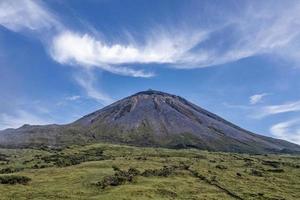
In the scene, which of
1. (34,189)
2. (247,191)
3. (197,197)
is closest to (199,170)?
(247,191)

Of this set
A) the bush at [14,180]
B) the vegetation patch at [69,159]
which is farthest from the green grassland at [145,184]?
the vegetation patch at [69,159]

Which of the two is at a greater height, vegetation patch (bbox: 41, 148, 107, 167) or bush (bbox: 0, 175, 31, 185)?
vegetation patch (bbox: 41, 148, 107, 167)

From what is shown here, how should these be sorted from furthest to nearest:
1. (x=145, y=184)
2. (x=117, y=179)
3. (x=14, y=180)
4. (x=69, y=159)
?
(x=69, y=159)
(x=14, y=180)
(x=117, y=179)
(x=145, y=184)

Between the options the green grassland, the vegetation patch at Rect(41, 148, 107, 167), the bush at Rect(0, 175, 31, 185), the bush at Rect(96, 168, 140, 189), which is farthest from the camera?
the vegetation patch at Rect(41, 148, 107, 167)

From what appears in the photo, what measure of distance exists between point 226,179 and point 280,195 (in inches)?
547

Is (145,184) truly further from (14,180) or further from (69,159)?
(69,159)

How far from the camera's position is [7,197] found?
207 feet

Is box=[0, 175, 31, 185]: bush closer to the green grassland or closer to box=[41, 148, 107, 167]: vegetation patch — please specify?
the green grassland

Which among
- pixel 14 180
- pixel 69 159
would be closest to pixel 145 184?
pixel 14 180

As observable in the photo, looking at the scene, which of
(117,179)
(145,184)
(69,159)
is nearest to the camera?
(145,184)

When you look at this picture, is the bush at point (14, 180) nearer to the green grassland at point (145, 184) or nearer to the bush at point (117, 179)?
the green grassland at point (145, 184)

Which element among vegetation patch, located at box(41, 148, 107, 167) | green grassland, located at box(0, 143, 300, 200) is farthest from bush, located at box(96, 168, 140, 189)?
vegetation patch, located at box(41, 148, 107, 167)

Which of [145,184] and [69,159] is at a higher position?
[69,159]

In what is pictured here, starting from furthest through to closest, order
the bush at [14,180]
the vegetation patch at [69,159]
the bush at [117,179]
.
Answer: the vegetation patch at [69,159] < the bush at [14,180] < the bush at [117,179]
